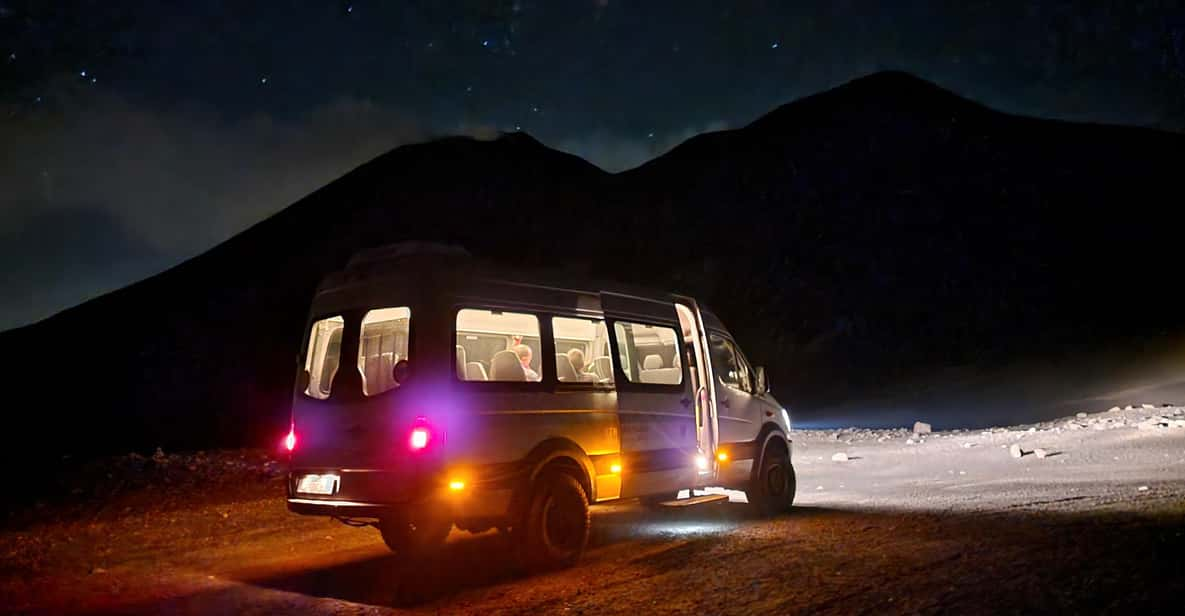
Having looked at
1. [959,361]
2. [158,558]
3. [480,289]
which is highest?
[959,361]

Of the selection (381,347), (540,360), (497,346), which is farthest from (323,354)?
(540,360)

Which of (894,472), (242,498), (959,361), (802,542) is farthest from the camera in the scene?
(959,361)

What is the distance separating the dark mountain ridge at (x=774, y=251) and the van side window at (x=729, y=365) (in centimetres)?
3365

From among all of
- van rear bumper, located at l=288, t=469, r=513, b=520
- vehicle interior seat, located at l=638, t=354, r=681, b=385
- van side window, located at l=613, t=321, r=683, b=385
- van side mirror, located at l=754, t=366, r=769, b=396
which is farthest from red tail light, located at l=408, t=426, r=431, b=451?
van side mirror, located at l=754, t=366, r=769, b=396

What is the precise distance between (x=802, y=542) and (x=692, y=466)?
71.5 inches

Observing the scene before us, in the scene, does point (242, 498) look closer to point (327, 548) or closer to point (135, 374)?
point (327, 548)

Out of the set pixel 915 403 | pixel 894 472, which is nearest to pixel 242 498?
pixel 894 472

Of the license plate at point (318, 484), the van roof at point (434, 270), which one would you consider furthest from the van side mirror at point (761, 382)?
the license plate at point (318, 484)

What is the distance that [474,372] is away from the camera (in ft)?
27.3

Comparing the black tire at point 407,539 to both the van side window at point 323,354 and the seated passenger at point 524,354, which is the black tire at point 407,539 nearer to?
the van side window at point 323,354

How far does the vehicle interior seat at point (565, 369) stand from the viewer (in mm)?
9197

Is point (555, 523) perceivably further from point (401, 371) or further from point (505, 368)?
point (401, 371)

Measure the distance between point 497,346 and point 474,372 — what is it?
0.92 m

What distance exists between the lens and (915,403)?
4159 centimetres
